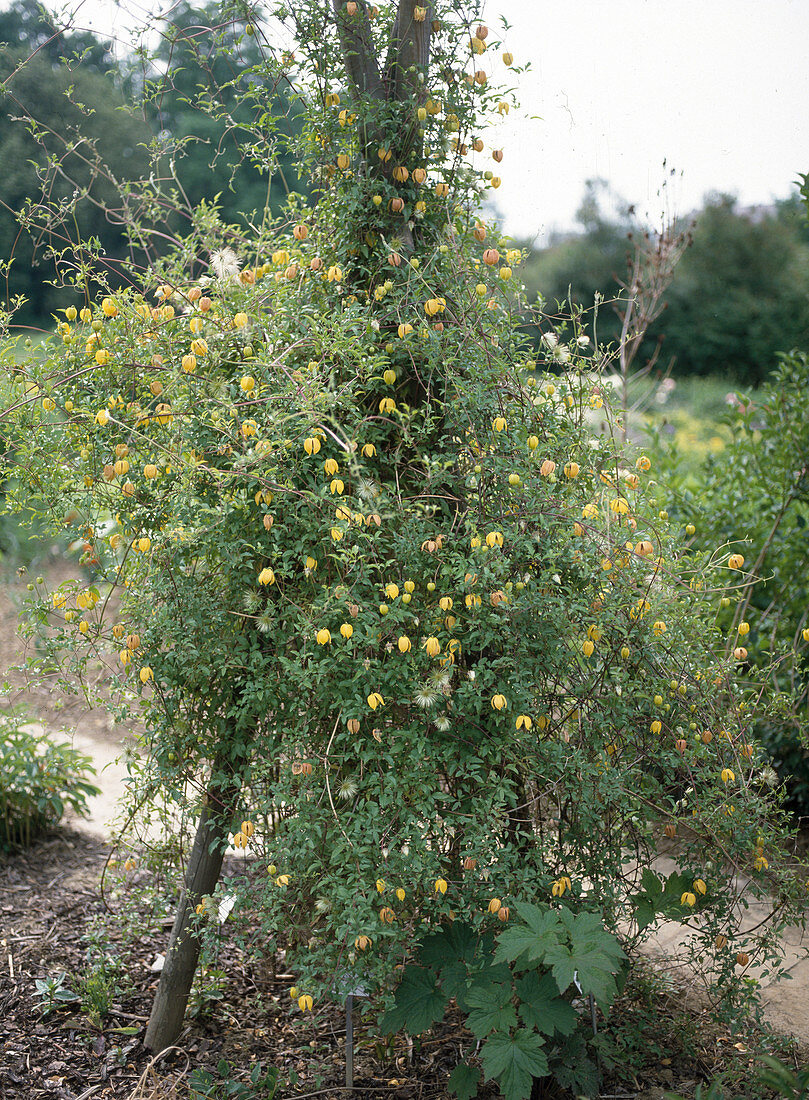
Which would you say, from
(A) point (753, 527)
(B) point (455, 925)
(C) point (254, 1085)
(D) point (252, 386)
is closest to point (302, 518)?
(D) point (252, 386)

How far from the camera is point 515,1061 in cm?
148

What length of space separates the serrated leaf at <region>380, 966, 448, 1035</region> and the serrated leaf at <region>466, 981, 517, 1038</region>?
10cm

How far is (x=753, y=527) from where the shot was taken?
3.57 metres

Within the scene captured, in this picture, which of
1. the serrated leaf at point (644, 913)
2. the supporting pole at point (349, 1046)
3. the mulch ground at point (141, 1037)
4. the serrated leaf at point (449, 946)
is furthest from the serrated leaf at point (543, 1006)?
the mulch ground at point (141, 1037)

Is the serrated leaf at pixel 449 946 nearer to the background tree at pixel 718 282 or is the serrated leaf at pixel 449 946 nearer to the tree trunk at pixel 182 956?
the tree trunk at pixel 182 956

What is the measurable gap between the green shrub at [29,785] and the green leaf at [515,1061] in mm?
2139

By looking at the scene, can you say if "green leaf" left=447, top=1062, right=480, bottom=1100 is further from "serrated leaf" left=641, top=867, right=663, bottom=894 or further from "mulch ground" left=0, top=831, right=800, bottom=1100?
"serrated leaf" left=641, top=867, right=663, bottom=894

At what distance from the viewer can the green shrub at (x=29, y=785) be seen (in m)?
3.11

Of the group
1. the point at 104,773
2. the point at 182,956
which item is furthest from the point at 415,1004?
the point at 104,773

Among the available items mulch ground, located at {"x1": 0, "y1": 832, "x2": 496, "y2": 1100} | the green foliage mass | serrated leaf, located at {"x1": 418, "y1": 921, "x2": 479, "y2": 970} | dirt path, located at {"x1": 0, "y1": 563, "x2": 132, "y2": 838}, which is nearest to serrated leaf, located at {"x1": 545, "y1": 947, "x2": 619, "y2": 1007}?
serrated leaf, located at {"x1": 418, "y1": 921, "x2": 479, "y2": 970}

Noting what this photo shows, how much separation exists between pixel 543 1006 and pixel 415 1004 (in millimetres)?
277

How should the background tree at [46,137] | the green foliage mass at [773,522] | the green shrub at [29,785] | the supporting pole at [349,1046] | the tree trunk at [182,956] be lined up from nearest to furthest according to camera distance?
the supporting pole at [349,1046] → the tree trunk at [182,956] → the background tree at [46,137] → the green shrub at [29,785] → the green foliage mass at [773,522]

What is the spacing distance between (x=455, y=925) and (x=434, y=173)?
5.82ft

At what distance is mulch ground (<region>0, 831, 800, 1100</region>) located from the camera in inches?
75.6
